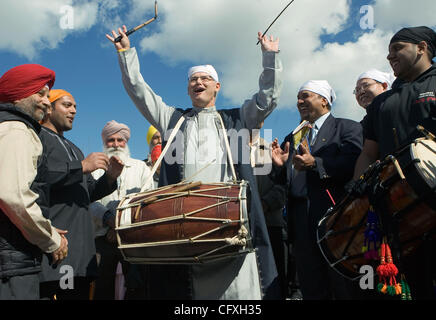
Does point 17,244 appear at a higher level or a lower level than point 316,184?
lower

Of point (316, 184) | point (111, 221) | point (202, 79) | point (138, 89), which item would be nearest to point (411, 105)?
point (316, 184)

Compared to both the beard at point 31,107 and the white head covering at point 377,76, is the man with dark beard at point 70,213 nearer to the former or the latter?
the beard at point 31,107

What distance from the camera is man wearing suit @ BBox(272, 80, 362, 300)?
3.54 m

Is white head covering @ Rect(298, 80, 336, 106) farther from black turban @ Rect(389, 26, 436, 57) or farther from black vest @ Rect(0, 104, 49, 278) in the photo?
black vest @ Rect(0, 104, 49, 278)

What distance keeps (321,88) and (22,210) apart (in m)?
2.96

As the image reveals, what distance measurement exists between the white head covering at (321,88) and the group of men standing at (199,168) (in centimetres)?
1

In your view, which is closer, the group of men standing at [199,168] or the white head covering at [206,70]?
the group of men standing at [199,168]

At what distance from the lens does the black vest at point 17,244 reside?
2381 mm

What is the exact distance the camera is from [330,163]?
358 cm

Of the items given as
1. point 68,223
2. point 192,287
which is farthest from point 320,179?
point 68,223

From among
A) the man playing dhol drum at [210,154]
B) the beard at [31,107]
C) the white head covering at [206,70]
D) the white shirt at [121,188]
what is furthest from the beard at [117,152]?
the beard at [31,107]

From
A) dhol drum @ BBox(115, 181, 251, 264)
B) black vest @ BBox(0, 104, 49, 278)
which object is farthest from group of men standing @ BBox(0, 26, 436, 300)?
dhol drum @ BBox(115, 181, 251, 264)

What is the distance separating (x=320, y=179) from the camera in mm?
3682

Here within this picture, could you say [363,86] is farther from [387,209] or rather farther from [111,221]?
[111,221]
